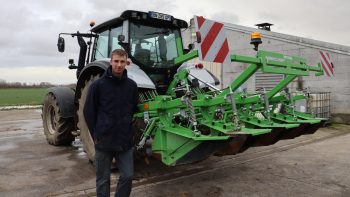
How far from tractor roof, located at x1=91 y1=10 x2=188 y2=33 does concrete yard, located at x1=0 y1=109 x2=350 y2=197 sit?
212 centimetres

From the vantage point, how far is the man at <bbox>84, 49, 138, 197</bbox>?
3121 mm

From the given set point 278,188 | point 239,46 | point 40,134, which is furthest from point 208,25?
point 239,46

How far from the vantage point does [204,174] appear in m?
4.79

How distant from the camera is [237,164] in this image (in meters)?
5.34

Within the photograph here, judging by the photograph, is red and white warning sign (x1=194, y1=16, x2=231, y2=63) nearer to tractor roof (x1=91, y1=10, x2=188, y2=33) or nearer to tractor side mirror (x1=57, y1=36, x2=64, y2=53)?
tractor roof (x1=91, y1=10, x2=188, y2=33)

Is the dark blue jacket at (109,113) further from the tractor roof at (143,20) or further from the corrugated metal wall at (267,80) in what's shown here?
the corrugated metal wall at (267,80)

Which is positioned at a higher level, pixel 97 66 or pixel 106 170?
pixel 97 66

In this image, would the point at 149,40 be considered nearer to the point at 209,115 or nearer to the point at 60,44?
the point at 60,44

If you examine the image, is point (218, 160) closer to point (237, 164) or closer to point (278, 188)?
point (237, 164)

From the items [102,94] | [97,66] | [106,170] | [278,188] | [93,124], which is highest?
[97,66]

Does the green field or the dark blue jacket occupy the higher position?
the dark blue jacket

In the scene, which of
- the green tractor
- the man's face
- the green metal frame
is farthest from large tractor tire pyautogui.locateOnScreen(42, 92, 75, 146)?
the man's face

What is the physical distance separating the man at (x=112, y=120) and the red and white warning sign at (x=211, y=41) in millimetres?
922

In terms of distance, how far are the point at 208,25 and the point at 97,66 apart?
1.80 m
